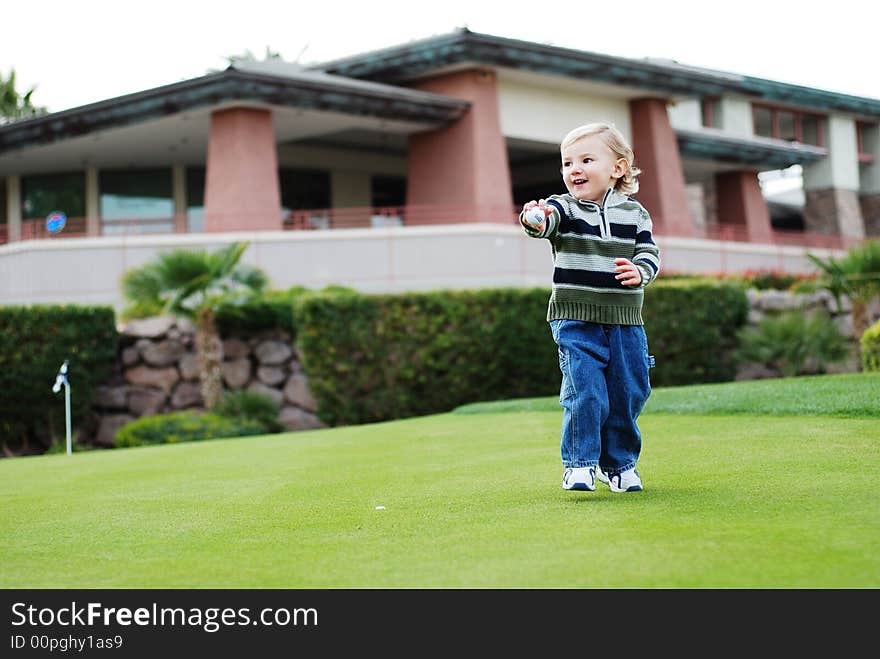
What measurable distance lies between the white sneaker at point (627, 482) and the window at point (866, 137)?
41806mm

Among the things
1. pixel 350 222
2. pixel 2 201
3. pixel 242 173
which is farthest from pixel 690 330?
pixel 2 201

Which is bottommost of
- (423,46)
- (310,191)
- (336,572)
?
(336,572)

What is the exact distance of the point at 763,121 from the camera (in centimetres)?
4291

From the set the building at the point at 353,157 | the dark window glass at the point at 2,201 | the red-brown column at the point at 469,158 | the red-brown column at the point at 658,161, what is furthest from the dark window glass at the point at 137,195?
the red-brown column at the point at 658,161

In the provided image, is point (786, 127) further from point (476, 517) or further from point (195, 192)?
point (476, 517)

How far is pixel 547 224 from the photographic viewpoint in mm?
5680

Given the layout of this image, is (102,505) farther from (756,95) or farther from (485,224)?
(756,95)

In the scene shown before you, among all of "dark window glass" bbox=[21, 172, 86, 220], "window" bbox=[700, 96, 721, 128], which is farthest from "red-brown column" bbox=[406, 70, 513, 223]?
"window" bbox=[700, 96, 721, 128]

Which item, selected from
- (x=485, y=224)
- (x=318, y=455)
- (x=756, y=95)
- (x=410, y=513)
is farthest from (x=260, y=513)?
(x=756, y=95)

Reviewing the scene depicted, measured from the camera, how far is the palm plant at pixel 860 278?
19.4 m

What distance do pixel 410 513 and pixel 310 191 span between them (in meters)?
25.0

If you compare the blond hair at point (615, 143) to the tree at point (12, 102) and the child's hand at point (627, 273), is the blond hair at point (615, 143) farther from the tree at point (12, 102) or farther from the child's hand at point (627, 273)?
the tree at point (12, 102)

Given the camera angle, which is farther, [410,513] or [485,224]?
[485,224]

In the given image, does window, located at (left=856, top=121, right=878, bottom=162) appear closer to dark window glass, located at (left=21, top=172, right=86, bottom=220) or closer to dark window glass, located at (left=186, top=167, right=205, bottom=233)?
dark window glass, located at (left=186, top=167, right=205, bottom=233)
